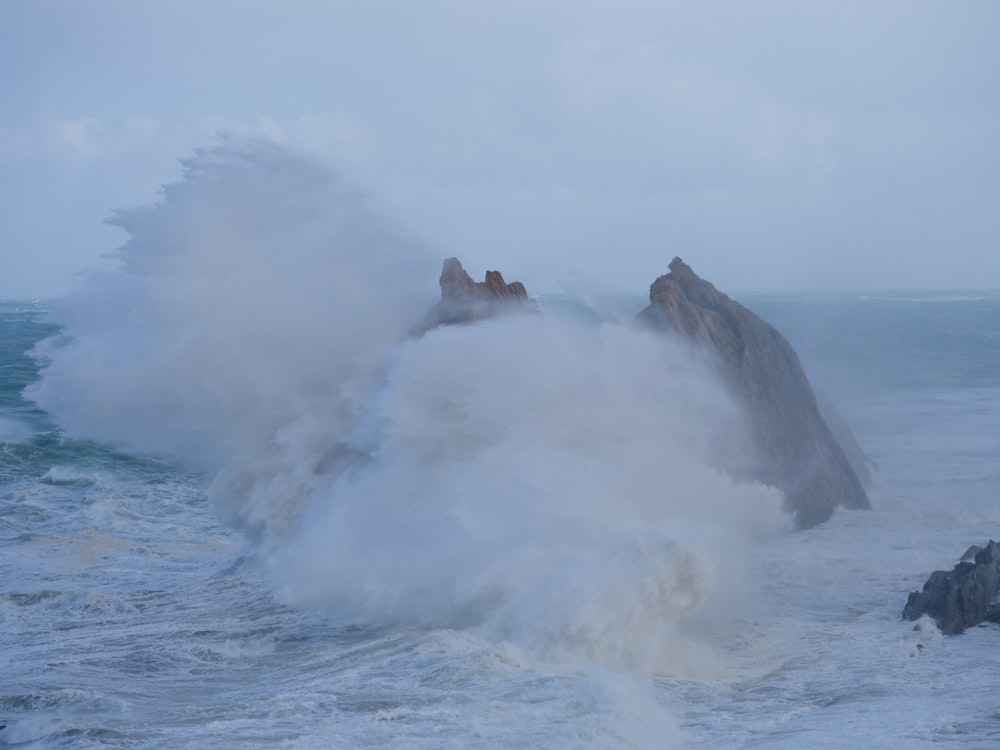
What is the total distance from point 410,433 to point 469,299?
3.20m

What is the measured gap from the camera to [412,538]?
12.6 meters

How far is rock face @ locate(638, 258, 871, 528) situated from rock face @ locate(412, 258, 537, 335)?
7.09 ft

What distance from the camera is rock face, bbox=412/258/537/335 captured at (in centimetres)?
1627

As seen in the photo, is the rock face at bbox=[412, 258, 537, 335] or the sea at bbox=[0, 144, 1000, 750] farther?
the rock face at bbox=[412, 258, 537, 335]

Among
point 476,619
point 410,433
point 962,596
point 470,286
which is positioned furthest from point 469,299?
point 962,596

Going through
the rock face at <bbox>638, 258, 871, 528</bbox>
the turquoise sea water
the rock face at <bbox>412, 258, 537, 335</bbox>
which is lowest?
the turquoise sea water

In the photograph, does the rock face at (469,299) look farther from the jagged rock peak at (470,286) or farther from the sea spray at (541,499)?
the sea spray at (541,499)

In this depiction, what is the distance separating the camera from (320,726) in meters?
8.47

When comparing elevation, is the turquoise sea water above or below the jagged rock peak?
below

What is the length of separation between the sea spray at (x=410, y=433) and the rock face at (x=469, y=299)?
59 centimetres

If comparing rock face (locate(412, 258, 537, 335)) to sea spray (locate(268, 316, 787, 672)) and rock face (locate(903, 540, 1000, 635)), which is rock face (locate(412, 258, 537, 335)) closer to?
sea spray (locate(268, 316, 787, 672))

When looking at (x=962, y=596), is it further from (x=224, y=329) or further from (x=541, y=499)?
(x=224, y=329)

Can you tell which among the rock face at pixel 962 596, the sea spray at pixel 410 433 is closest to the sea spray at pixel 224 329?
the sea spray at pixel 410 433

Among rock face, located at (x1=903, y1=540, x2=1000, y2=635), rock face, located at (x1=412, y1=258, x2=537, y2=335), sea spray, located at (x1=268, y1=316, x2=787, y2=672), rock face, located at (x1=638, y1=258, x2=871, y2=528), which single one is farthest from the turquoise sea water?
rock face, located at (x1=412, y1=258, x2=537, y2=335)
